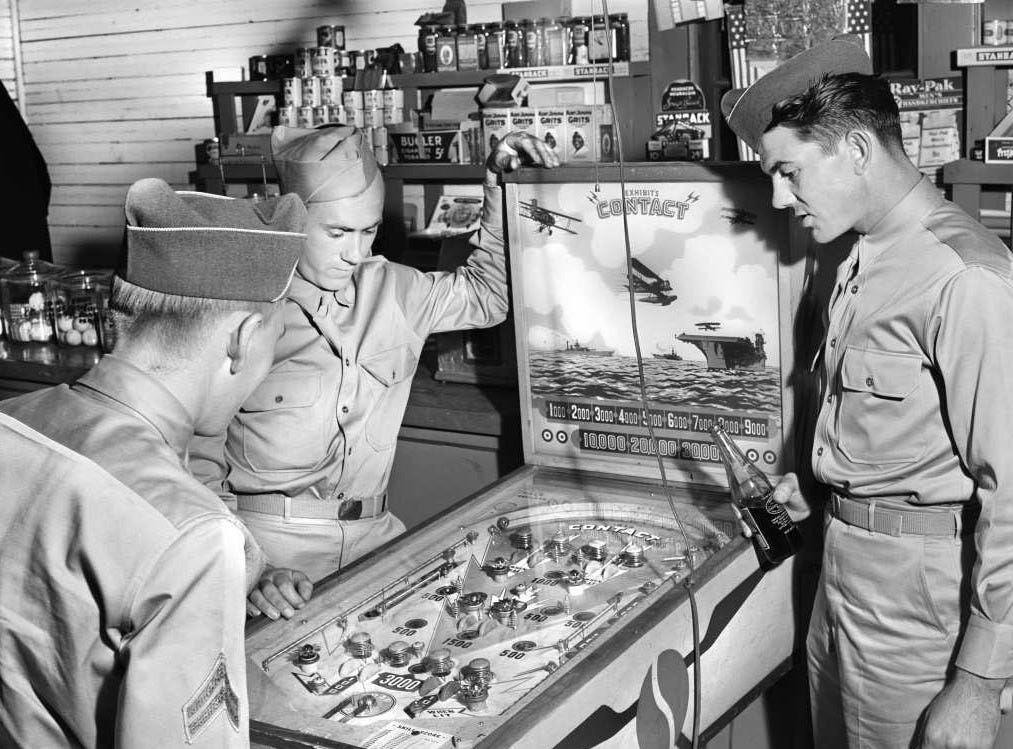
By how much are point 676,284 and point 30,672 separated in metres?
1.62

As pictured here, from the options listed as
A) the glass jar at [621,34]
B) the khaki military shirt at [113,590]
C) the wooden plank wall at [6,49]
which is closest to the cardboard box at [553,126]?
the glass jar at [621,34]

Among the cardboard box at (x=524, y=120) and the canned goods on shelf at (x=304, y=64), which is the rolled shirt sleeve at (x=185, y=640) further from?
the canned goods on shelf at (x=304, y=64)

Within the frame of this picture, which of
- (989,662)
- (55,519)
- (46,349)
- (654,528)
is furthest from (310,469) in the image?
(46,349)

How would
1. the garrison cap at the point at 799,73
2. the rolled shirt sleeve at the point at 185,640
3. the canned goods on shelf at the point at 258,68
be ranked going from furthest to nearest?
1. the canned goods on shelf at the point at 258,68
2. the garrison cap at the point at 799,73
3. the rolled shirt sleeve at the point at 185,640

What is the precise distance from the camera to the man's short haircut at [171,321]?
1.55 meters

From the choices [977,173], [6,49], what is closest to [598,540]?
[977,173]

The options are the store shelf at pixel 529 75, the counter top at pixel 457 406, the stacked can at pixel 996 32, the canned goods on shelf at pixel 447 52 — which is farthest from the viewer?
the canned goods on shelf at pixel 447 52

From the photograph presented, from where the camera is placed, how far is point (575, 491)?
8.95ft

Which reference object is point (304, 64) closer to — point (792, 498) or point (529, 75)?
point (529, 75)

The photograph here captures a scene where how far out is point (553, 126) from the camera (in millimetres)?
4184

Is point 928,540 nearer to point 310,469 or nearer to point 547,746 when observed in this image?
point 547,746

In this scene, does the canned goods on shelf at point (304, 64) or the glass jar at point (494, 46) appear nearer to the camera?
the glass jar at point (494, 46)

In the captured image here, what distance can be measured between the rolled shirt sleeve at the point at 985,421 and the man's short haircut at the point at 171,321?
1181 mm

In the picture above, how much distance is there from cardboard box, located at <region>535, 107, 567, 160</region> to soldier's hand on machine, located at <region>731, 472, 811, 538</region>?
204cm
